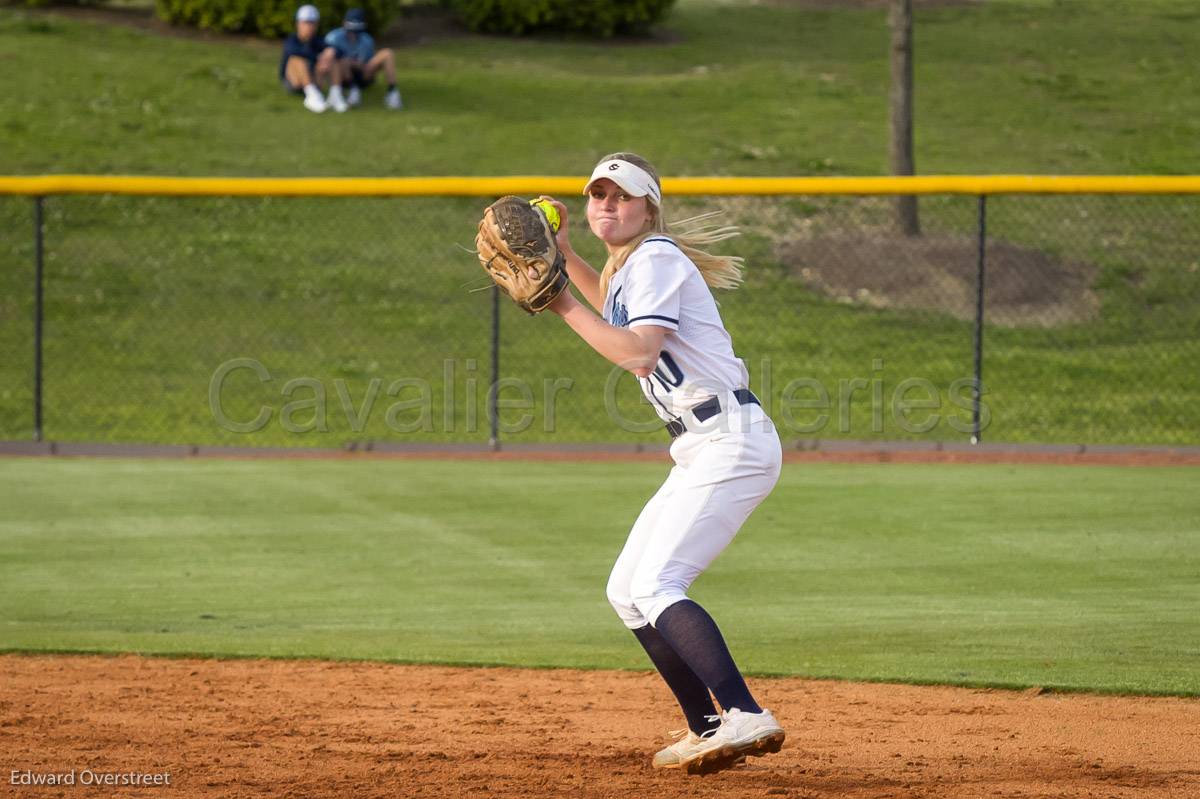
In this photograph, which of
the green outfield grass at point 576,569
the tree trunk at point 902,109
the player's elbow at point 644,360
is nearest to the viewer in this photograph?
the player's elbow at point 644,360

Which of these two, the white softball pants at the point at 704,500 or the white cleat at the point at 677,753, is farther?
the white cleat at the point at 677,753

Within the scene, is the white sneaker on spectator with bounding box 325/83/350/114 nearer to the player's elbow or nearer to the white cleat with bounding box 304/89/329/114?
the white cleat with bounding box 304/89/329/114

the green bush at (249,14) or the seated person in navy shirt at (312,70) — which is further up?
the green bush at (249,14)

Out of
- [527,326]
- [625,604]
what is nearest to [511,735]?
[625,604]

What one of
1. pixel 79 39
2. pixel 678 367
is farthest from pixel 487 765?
pixel 79 39

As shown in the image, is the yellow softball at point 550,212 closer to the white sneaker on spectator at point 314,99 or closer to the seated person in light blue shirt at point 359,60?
the seated person in light blue shirt at point 359,60

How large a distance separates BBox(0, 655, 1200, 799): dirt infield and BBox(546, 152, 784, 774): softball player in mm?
300

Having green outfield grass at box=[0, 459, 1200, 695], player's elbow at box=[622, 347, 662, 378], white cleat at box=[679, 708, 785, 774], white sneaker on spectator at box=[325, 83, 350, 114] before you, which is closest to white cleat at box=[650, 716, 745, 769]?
white cleat at box=[679, 708, 785, 774]

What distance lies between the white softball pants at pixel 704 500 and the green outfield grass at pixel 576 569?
1.85 metres

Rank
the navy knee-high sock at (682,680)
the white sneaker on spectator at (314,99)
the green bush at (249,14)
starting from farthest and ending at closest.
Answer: the green bush at (249,14) < the white sneaker on spectator at (314,99) < the navy knee-high sock at (682,680)

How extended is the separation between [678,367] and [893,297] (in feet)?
38.3

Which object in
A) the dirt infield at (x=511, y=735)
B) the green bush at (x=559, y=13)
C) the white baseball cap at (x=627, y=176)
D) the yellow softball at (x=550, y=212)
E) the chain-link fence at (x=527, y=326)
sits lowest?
the chain-link fence at (x=527, y=326)

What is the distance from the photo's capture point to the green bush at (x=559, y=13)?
24.0 meters

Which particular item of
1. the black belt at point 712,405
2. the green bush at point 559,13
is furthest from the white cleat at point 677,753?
the green bush at point 559,13
